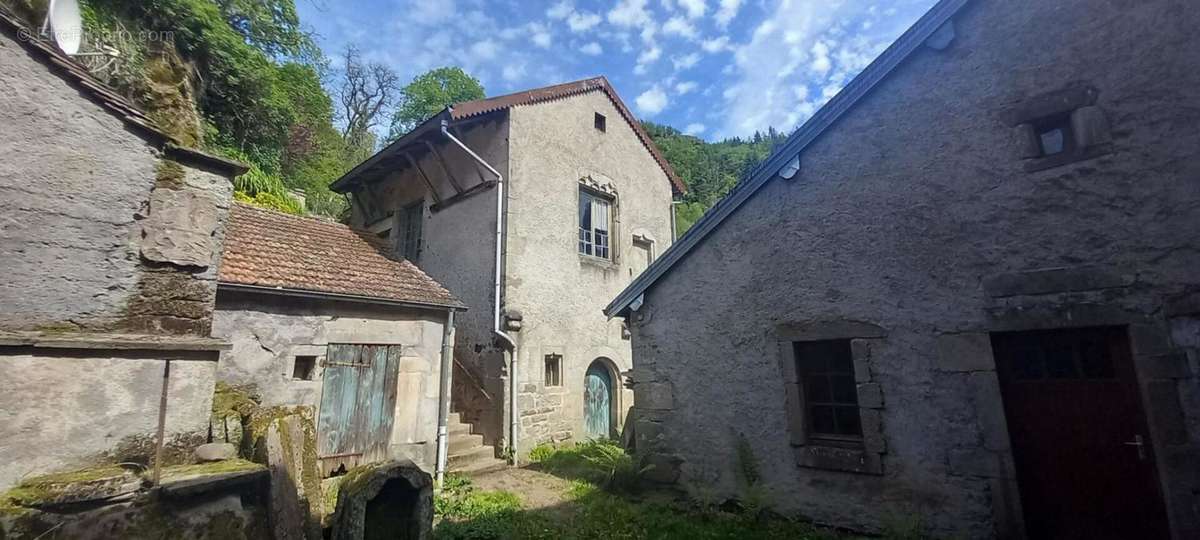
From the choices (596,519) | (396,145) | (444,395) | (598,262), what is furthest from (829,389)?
(396,145)

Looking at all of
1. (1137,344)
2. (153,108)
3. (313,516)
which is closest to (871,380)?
(1137,344)

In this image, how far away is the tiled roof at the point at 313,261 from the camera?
638 centimetres

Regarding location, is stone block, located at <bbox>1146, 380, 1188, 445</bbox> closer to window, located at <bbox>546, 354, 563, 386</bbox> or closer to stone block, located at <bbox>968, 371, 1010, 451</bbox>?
stone block, located at <bbox>968, 371, 1010, 451</bbox>

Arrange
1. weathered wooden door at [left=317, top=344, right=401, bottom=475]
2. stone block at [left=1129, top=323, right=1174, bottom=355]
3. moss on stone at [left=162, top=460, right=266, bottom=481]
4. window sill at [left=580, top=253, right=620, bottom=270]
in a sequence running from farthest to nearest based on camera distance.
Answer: window sill at [left=580, top=253, right=620, bottom=270], weathered wooden door at [left=317, top=344, right=401, bottom=475], stone block at [left=1129, top=323, right=1174, bottom=355], moss on stone at [left=162, top=460, right=266, bottom=481]

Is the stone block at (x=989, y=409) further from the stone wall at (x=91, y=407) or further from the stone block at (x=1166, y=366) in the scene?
the stone wall at (x=91, y=407)

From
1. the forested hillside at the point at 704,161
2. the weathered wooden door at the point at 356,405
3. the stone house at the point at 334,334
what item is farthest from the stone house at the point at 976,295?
the forested hillside at the point at 704,161

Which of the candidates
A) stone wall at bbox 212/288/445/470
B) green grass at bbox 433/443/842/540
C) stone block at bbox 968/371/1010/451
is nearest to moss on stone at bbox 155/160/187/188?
stone wall at bbox 212/288/445/470

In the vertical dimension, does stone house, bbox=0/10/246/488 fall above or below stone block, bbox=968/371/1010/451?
above

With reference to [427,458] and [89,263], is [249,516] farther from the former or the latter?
[427,458]

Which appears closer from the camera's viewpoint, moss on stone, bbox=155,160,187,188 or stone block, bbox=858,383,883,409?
moss on stone, bbox=155,160,187,188

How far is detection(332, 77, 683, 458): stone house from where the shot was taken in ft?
30.3

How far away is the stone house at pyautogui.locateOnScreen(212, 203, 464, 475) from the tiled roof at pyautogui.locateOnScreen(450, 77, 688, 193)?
3.56 meters

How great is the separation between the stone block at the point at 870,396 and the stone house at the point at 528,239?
577 centimetres

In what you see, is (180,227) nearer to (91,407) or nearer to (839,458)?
(91,407)
